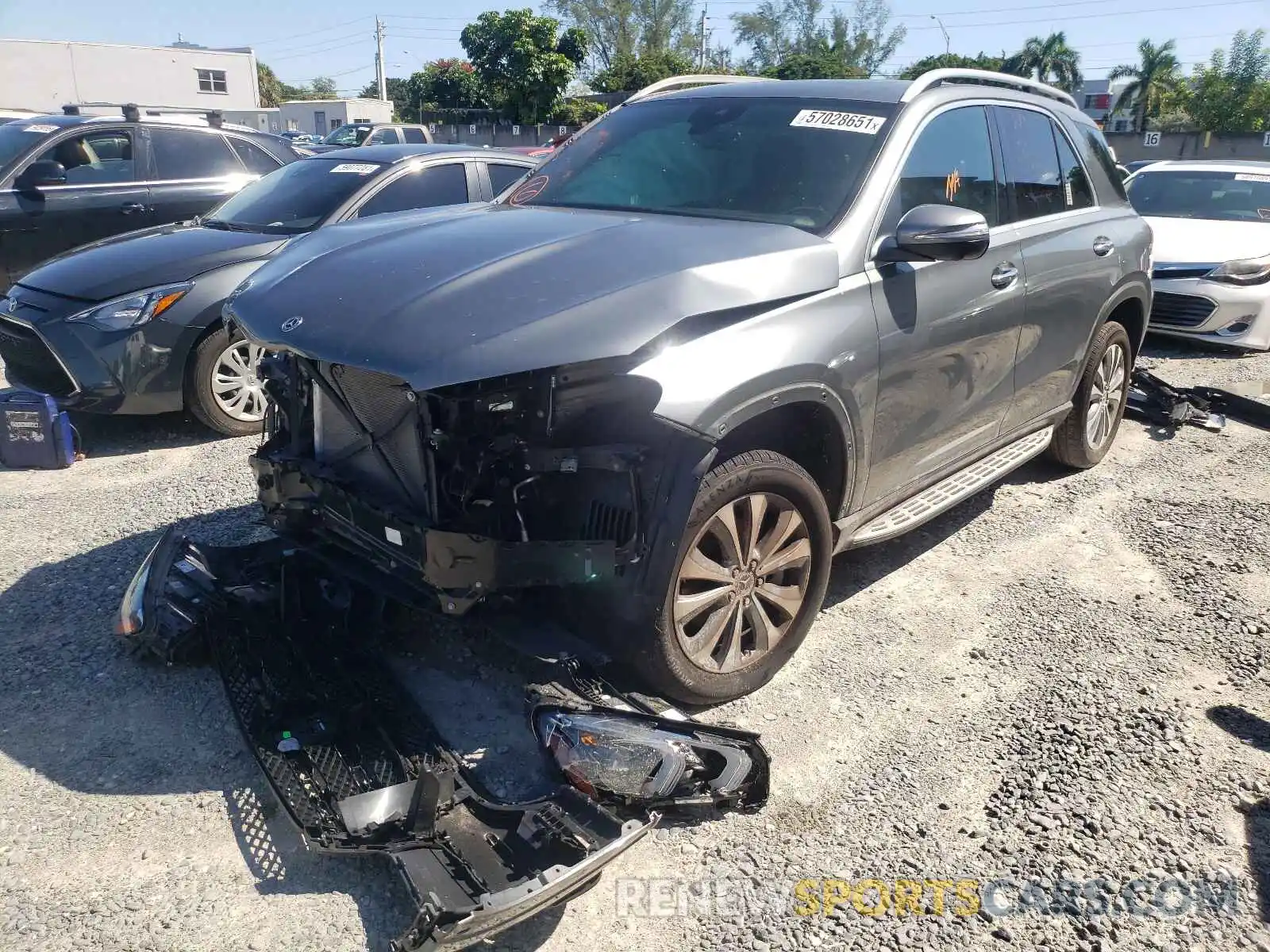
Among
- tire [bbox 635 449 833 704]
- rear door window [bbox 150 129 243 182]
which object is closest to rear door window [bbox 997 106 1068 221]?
tire [bbox 635 449 833 704]

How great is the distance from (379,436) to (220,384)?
326 cm

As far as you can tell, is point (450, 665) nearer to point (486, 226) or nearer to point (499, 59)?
point (486, 226)

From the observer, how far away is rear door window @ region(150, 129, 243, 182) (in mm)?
8484

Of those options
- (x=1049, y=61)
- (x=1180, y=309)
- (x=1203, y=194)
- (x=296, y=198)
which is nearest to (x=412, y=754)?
(x=296, y=198)

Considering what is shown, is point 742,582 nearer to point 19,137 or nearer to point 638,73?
point 19,137

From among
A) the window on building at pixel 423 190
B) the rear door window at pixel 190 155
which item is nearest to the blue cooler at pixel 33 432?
the window on building at pixel 423 190

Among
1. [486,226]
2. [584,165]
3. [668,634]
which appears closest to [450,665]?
[668,634]

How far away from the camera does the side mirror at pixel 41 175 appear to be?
8.10 meters

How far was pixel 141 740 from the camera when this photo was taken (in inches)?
119

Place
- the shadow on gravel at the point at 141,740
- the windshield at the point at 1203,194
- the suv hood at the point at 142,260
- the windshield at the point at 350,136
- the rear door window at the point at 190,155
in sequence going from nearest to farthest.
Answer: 1. the shadow on gravel at the point at 141,740
2. the suv hood at the point at 142,260
3. the rear door window at the point at 190,155
4. the windshield at the point at 1203,194
5. the windshield at the point at 350,136

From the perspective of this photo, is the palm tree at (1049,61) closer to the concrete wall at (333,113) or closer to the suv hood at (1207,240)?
the concrete wall at (333,113)

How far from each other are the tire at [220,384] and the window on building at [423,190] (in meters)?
1.25

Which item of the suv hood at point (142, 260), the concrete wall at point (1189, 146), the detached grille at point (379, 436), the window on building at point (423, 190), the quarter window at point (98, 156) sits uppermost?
the concrete wall at point (1189, 146)

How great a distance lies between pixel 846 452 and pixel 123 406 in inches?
167
